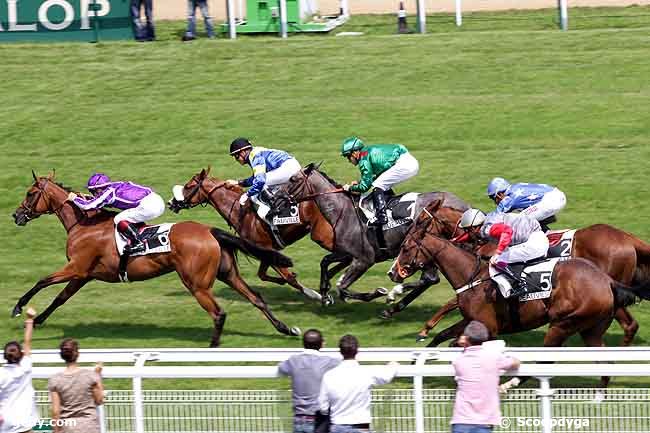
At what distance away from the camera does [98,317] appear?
1179 centimetres

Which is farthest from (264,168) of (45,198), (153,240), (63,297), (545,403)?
(545,403)

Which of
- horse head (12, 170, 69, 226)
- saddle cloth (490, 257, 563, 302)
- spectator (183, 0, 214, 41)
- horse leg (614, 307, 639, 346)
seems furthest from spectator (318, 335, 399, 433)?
spectator (183, 0, 214, 41)

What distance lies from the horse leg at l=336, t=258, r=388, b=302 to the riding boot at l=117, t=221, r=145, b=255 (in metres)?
Result: 1.91

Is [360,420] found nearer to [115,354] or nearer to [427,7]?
[115,354]

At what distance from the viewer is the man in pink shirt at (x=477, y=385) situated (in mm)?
7000

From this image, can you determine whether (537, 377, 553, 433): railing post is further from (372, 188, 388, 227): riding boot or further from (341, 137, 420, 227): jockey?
(341, 137, 420, 227): jockey

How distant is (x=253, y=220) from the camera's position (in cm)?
1207

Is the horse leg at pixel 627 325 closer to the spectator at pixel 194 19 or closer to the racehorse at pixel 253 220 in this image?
the racehorse at pixel 253 220

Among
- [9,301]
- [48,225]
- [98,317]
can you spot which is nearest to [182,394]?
[98,317]

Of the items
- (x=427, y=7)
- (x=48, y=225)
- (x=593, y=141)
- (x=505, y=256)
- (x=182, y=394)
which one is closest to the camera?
(x=182, y=394)

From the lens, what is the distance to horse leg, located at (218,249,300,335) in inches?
424

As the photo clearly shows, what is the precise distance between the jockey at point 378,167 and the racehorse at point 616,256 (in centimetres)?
142

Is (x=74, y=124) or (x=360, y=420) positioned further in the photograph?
(x=74, y=124)

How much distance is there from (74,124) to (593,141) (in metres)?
7.70
